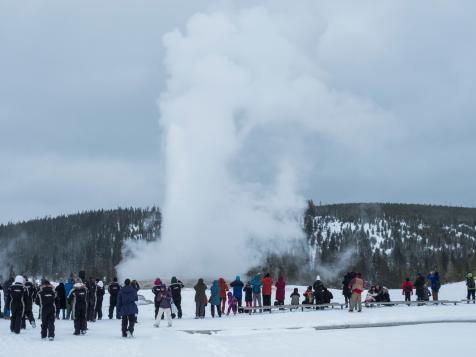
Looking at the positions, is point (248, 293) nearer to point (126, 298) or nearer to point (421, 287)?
point (421, 287)

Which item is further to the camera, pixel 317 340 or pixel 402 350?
pixel 317 340

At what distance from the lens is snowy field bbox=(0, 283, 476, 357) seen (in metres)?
12.2

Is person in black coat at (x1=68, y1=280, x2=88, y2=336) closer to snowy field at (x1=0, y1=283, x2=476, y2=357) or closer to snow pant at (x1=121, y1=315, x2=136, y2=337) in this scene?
snowy field at (x1=0, y1=283, x2=476, y2=357)

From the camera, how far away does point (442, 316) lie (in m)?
19.0

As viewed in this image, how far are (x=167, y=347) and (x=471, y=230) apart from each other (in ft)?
644

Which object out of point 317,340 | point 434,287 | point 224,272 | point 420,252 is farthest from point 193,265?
point 420,252

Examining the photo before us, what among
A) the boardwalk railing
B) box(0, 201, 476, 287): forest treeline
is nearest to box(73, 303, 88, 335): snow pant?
the boardwalk railing

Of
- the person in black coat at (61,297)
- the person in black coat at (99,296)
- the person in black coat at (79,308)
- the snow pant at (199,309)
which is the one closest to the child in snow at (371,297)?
the snow pant at (199,309)

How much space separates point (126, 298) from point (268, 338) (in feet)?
12.1

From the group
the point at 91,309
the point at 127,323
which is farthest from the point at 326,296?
the point at 127,323

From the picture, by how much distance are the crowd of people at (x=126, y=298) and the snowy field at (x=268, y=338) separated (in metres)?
0.49

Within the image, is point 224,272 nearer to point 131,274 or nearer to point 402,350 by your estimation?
point 131,274

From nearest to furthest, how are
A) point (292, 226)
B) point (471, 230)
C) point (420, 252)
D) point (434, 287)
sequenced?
point (434, 287) → point (292, 226) → point (420, 252) → point (471, 230)

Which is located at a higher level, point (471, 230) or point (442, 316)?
point (471, 230)
